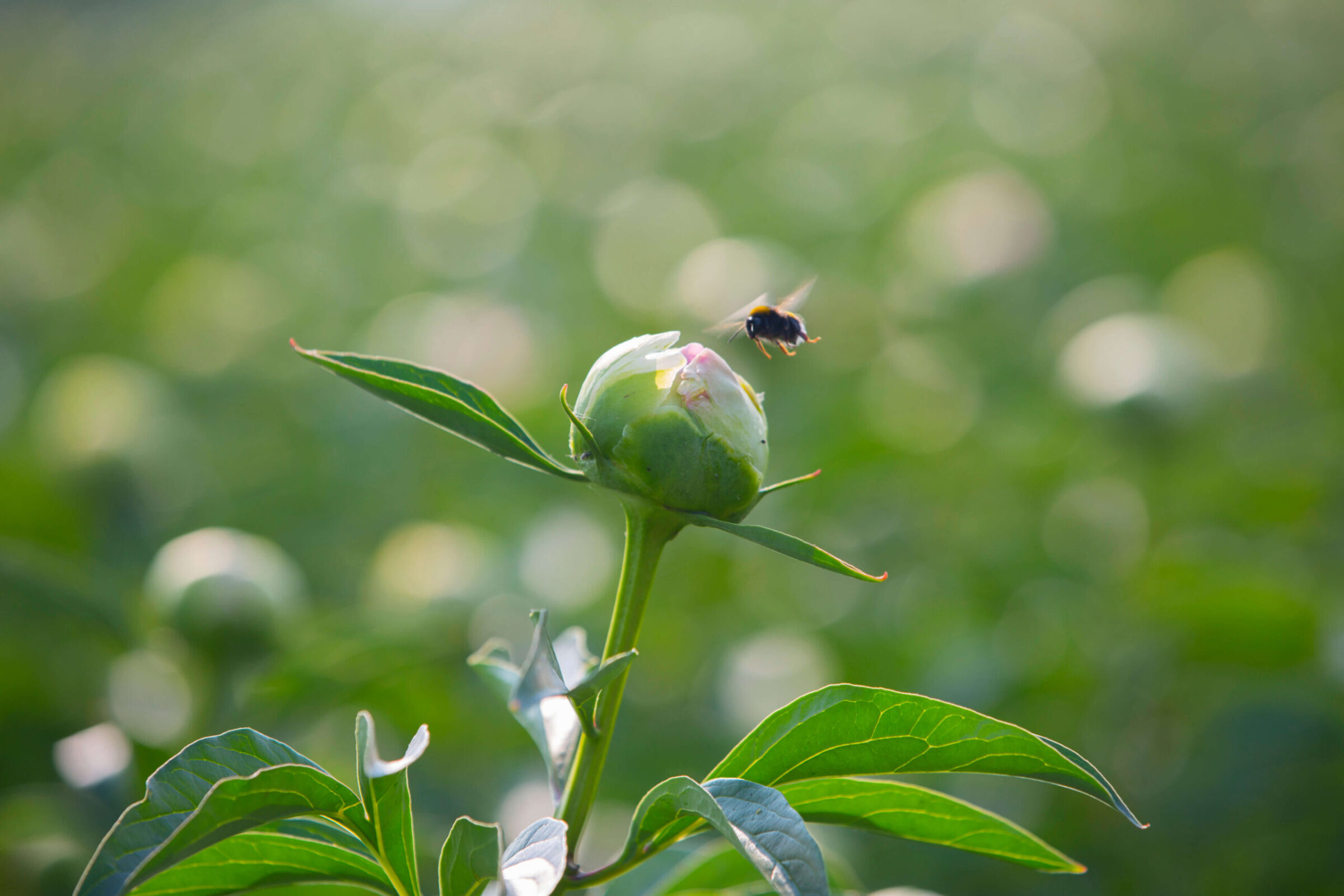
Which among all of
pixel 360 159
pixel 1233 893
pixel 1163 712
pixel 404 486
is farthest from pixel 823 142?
pixel 1233 893

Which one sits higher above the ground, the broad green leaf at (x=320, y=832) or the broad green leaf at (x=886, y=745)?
the broad green leaf at (x=886, y=745)

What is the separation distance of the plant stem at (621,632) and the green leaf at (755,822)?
1.4 inches

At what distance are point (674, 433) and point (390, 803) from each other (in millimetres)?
216

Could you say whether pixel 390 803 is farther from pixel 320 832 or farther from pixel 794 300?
pixel 794 300

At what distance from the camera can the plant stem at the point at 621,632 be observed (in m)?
0.47

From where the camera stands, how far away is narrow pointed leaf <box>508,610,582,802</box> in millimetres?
385

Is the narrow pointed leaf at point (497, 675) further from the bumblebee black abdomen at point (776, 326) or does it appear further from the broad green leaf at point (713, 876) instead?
the bumblebee black abdomen at point (776, 326)

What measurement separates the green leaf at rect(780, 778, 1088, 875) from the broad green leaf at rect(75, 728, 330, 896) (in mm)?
240

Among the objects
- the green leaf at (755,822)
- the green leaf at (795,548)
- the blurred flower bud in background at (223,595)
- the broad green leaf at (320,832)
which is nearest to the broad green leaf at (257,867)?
the broad green leaf at (320,832)

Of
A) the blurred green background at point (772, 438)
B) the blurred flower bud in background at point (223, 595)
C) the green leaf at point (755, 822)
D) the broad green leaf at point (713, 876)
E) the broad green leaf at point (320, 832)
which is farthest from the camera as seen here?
the blurred green background at point (772, 438)

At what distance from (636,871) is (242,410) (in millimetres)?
2098

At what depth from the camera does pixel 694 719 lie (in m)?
1.52

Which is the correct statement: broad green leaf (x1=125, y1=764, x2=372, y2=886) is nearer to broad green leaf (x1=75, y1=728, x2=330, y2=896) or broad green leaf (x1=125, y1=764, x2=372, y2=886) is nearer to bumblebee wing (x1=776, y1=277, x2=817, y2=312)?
broad green leaf (x1=75, y1=728, x2=330, y2=896)

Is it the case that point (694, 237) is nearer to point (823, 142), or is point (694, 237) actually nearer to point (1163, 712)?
point (823, 142)
